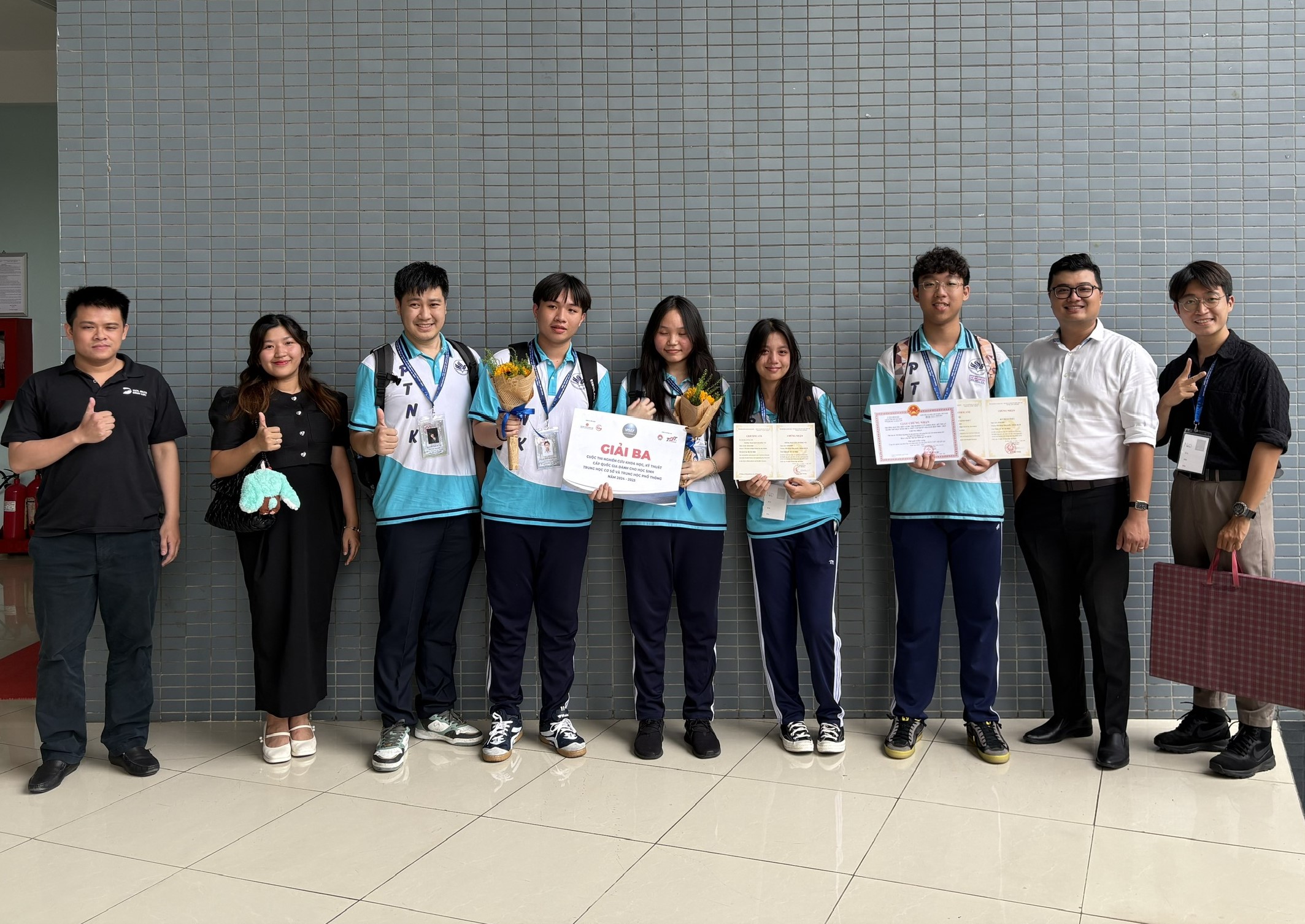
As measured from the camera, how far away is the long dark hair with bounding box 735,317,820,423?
340 centimetres

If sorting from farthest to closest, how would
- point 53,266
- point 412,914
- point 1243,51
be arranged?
point 53,266 → point 1243,51 → point 412,914

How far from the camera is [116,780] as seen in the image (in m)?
3.17

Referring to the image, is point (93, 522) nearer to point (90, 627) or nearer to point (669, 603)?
point (90, 627)

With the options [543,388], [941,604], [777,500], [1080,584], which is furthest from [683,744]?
[1080,584]

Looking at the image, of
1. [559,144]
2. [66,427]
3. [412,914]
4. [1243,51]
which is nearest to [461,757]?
[412,914]

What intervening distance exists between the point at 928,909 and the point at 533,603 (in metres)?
1.75

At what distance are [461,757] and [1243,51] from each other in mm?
4044

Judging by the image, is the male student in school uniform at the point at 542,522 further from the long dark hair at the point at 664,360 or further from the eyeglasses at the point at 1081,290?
the eyeglasses at the point at 1081,290

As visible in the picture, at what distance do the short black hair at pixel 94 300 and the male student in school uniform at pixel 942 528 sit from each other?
2.64 metres

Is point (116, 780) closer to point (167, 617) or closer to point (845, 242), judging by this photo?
point (167, 617)

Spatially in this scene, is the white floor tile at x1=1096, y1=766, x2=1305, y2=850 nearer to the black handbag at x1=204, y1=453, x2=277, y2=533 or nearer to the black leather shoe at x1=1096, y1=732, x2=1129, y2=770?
the black leather shoe at x1=1096, y1=732, x2=1129, y2=770

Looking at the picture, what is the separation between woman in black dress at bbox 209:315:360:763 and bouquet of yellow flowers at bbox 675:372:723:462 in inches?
49.9

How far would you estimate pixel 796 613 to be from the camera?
11.6ft

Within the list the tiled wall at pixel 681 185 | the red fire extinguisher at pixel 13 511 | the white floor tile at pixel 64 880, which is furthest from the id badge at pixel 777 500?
the red fire extinguisher at pixel 13 511
